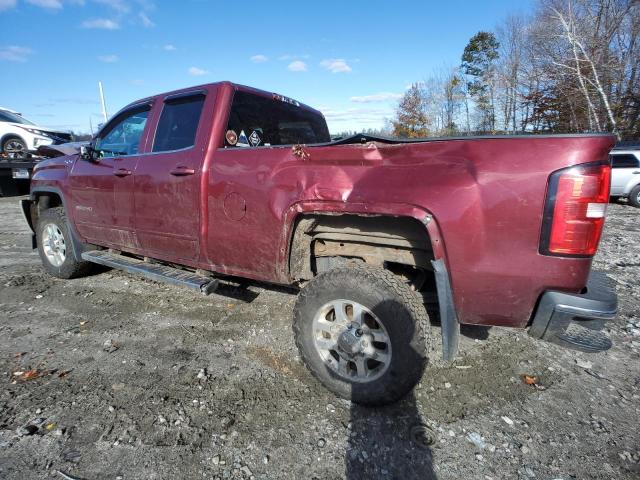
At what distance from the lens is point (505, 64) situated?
26141 mm

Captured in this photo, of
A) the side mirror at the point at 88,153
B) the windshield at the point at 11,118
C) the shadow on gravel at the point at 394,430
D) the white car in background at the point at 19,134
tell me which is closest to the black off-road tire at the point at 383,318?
the shadow on gravel at the point at 394,430

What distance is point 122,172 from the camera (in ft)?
11.7

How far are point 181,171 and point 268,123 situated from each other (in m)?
0.96

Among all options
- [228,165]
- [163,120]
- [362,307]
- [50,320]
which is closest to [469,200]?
[362,307]

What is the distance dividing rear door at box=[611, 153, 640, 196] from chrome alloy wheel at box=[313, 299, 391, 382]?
13039mm

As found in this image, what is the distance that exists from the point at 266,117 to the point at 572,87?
939 inches

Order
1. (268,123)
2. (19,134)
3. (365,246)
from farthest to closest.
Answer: (19,134)
(268,123)
(365,246)

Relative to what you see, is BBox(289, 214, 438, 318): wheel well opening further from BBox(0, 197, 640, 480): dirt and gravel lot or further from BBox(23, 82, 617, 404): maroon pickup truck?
BBox(0, 197, 640, 480): dirt and gravel lot

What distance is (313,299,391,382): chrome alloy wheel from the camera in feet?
7.61

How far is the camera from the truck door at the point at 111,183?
359cm

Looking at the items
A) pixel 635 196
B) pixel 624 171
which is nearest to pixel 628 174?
pixel 624 171

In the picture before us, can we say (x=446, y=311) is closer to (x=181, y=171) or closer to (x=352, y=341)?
(x=352, y=341)

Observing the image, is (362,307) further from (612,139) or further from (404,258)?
(612,139)

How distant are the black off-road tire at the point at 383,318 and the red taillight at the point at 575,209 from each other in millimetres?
786
